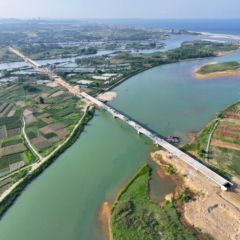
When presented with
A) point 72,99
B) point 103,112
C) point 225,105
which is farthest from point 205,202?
point 72,99

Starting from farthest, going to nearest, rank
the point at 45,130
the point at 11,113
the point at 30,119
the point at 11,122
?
the point at 11,113 → the point at 30,119 → the point at 11,122 → the point at 45,130

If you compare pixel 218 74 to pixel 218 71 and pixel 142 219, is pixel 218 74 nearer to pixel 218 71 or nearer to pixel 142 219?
pixel 218 71

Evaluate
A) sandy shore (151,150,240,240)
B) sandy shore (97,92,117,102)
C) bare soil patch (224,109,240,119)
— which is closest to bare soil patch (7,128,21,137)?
sandy shore (97,92,117,102)

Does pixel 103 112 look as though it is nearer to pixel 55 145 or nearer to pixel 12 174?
pixel 55 145

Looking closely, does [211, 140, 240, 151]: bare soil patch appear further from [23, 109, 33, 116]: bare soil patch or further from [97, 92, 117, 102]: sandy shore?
[23, 109, 33, 116]: bare soil patch

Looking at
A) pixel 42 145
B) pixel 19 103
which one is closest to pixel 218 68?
pixel 42 145

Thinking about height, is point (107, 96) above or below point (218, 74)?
below

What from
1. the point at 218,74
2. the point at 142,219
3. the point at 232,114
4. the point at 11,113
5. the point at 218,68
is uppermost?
the point at 218,68
